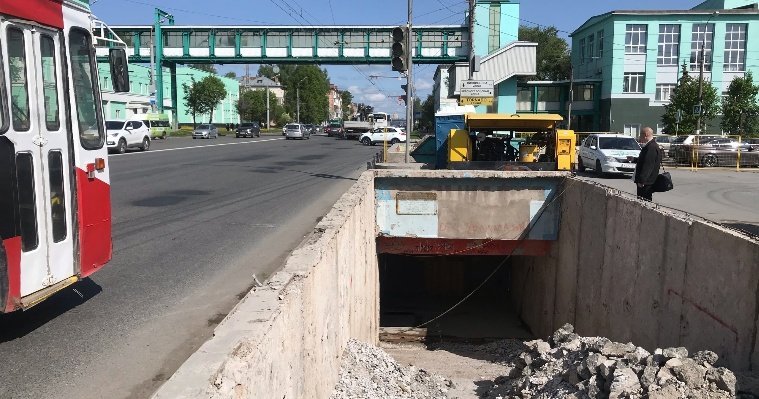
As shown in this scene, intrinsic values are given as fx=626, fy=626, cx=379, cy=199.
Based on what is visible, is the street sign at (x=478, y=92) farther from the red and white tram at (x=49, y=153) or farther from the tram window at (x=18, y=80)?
the tram window at (x=18, y=80)

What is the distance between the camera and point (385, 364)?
8.71 m

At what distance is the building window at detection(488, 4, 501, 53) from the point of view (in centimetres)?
4497

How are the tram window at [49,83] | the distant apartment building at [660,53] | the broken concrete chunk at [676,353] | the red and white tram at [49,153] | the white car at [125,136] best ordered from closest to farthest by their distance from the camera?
the red and white tram at [49,153] < the tram window at [49,83] < the broken concrete chunk at [676,353] < the white car at [125,136] < the distant apartment building at [660,53]

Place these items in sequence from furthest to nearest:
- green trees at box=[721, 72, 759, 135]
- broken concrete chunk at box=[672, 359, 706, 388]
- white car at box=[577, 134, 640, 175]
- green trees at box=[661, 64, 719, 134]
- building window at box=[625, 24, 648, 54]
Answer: building window at box=[625, 24, 648, 54] < green trees at box=[721, 72, 759, 135] < green trees at box=[661, 64, 719, 134] < white car at box=[577, 134, 640, 175] < broken concrete chunk at box=[672, 359, 706, 388]

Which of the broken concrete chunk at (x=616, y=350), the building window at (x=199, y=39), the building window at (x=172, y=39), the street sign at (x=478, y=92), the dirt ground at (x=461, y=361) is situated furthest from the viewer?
the building window at (x=172, y=39)

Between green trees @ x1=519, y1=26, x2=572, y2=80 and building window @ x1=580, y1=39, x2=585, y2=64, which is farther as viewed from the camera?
green trees @ x1=519, y1=26, x2=572, y2=80

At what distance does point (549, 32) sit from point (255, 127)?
53774mm

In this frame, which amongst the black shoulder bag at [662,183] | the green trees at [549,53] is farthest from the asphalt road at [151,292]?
the green trees at [549,53]

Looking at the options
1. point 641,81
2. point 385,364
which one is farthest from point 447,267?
point 641,81

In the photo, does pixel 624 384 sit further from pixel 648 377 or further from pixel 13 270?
pixel 13 270

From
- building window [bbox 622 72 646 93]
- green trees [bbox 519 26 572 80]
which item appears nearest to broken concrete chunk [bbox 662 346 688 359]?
building window [bbox 622 72 646 93]

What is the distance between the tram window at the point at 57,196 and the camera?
5547 mm

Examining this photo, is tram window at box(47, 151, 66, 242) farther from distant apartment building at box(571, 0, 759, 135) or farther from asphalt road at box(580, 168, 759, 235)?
distant apartment building at box(571, 0, 759, 135)

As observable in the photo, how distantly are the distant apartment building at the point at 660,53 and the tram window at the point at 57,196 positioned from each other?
180ft
